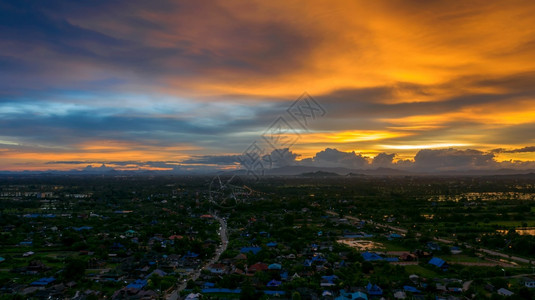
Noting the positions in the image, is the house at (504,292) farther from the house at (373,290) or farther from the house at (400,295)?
the house at (373,290)

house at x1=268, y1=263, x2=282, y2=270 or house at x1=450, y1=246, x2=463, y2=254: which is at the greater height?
house at x1=268, y1=263, x2=282, y2=270

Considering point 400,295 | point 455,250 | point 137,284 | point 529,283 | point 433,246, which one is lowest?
point 455,250

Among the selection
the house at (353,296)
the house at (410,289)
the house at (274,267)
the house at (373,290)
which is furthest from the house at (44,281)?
the house at (410,289)

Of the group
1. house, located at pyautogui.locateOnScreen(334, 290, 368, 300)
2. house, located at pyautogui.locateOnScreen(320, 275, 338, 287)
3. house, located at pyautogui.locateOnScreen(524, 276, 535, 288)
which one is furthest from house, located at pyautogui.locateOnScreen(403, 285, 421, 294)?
house, located at pyautogui.locateOnScreen(524, 276, 535, 288)

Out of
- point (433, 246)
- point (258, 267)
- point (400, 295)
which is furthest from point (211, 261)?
point (433, 246)

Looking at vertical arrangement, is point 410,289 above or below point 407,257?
above

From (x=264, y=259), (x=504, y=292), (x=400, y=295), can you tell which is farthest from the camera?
(x=264, y=259)

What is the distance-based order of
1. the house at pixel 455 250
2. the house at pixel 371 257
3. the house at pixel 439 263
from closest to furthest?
the house at pixel 439 263 → the house at pixel 371 257 → the house at pixel 455 250

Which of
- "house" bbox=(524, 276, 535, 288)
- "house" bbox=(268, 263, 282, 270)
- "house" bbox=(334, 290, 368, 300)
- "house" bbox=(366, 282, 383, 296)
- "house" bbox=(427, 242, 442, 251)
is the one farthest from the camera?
"house" bbox=(427, 242, 442, 251)

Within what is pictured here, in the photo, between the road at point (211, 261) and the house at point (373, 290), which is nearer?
the house at point (373, 290)

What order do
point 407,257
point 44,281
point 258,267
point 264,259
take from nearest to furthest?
1. point 44,281
2. point 258,267
3. point 264,259
4. point 407,257

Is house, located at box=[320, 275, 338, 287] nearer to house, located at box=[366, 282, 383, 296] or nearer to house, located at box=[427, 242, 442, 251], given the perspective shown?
house, located at box=[366, 282, 383, 296]

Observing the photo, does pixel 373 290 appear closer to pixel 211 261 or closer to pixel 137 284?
pixel 211 261

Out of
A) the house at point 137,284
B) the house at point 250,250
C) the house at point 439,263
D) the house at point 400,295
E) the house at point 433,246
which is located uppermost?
the house at point 137,284
